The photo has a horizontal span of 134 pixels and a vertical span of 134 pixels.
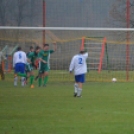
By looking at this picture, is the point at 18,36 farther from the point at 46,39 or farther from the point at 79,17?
the point at 79,17

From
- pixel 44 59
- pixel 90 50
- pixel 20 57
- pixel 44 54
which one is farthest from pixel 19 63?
pixel 90 50

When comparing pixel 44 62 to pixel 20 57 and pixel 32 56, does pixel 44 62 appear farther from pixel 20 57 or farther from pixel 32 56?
pixel 20 57

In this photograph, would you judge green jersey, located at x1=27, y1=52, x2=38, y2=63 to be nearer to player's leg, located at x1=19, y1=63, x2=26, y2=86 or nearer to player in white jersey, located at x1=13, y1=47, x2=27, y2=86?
player in white jersey, located at x1=13, y1=47, x2=27, y2=86

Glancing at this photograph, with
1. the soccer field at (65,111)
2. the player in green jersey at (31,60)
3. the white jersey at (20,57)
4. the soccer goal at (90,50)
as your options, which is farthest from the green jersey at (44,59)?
the soccer goal at (90,50)

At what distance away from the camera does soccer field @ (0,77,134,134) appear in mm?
14994

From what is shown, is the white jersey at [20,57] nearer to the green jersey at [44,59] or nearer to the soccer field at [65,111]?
the green jersey at [44,59]

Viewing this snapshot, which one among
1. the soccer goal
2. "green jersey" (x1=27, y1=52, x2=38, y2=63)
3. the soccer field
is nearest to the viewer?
the soccer field

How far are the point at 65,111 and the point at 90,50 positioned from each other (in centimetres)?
1698

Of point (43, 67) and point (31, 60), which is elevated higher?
point (31, 60)

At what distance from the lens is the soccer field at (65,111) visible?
49.2 feet

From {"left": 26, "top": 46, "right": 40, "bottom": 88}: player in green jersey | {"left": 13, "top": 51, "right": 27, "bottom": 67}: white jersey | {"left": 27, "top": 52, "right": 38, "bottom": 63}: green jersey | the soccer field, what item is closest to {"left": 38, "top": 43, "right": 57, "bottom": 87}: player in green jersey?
{"left": 26, "top": 46, "right": 40, "bottom": 88}: player in green jersey

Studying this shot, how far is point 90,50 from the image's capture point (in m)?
35.4

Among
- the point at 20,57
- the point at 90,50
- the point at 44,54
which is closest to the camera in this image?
the point at 44,54

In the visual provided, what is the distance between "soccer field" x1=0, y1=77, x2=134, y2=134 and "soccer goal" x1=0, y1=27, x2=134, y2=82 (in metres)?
4.54
